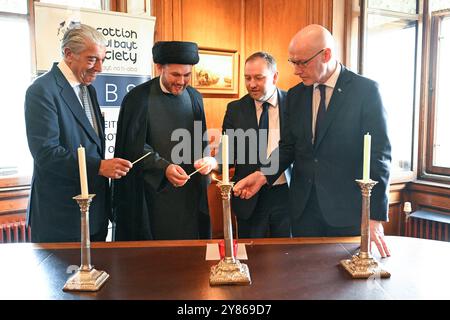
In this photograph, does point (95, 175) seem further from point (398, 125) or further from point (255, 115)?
point (398, 125)

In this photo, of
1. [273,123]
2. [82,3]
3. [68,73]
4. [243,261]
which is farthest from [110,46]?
[243,261]

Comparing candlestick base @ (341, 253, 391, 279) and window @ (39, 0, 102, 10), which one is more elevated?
window @ (39, 0, 102, 10)

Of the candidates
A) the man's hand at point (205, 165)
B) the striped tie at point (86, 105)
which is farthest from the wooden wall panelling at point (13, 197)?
the man's hand at point (205, 165)

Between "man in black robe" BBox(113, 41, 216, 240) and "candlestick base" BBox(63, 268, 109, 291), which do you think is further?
"man in black robe" BBox(113, 41, 216, 240)

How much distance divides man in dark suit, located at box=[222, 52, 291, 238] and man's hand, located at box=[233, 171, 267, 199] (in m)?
0.47

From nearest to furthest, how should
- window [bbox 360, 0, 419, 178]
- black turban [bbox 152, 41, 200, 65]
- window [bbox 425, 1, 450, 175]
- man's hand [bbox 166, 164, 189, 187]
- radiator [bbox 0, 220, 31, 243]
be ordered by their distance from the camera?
man's hand [bbox 166, 164, 189, 187] → black turban [bbox 152, 41, 200, 65] → radiator [bbox 0, 220, 31, 243] → window [bbox 425, 1, 450, 175] → window [bbox 360, 0, 419, 178]

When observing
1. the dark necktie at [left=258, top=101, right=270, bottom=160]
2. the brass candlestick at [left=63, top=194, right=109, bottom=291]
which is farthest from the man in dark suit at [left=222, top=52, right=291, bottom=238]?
the brass candlestick at [left=63, top=194, right=109, bottom=291]

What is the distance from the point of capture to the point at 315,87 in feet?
6.79

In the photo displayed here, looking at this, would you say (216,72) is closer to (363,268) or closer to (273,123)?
(273,123)

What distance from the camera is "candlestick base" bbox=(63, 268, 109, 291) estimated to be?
3.99 ft

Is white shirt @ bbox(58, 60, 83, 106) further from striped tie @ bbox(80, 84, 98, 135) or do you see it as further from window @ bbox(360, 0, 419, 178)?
window @ bbox(360, 0, 419, 178)

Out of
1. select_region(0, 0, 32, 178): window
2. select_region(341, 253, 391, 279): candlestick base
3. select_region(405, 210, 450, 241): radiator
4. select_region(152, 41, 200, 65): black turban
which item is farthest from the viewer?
select_region(405, 210, 450, 241): radiator

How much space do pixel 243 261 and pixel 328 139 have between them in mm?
786
